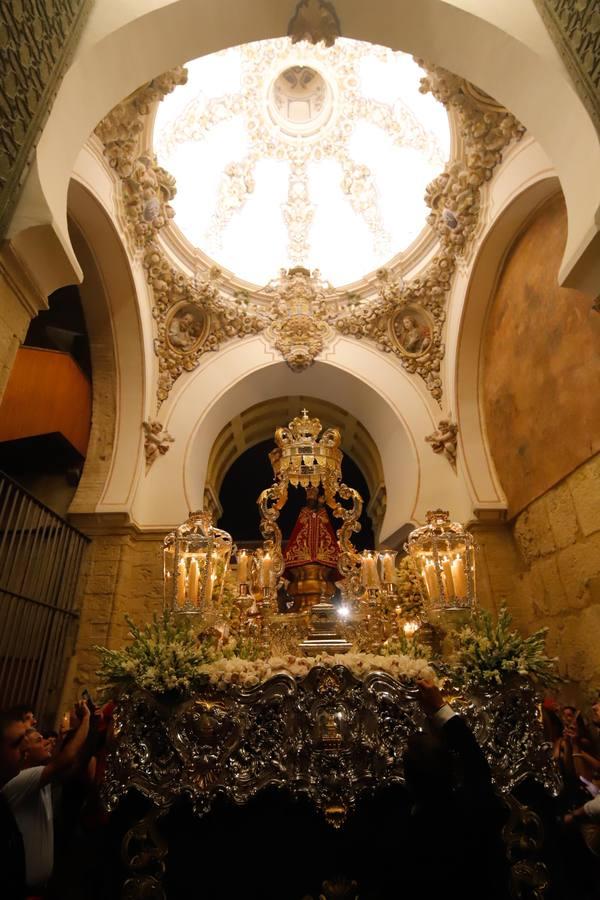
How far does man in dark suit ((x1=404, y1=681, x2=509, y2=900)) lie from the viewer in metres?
2.13

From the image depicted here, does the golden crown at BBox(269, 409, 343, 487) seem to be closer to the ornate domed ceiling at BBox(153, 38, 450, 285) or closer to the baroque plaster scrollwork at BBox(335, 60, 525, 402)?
the baroque plaster scrollwork at BBox(335, 60, 525, 402)

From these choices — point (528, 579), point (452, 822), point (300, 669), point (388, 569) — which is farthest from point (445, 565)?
point (528, 579)

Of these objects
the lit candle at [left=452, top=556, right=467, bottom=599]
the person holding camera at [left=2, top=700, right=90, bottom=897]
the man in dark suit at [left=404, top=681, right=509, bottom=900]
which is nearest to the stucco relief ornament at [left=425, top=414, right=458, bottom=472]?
the lit candle at [left=452, top=556, right=467, bottom=599]

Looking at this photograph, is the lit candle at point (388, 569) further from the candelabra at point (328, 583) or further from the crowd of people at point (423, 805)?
the crowd of people at point (423, 805)

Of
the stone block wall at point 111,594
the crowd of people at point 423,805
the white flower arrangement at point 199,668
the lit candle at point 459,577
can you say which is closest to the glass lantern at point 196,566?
the white flower arrangement at point 199,668

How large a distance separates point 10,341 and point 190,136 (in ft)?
23.3

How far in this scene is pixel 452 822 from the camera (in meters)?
2.15

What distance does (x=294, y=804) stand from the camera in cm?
304

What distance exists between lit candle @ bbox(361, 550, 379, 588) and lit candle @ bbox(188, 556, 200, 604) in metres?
1.42

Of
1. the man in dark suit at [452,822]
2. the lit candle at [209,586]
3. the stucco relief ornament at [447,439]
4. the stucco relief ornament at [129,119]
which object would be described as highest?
the stucco relief ornament at [129,119]

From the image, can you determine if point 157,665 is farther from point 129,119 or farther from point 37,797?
point 129,119

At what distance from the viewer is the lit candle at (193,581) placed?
4.10 m

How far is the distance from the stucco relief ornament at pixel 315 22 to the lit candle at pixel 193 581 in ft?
14.5

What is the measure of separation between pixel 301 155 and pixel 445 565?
8422mm
